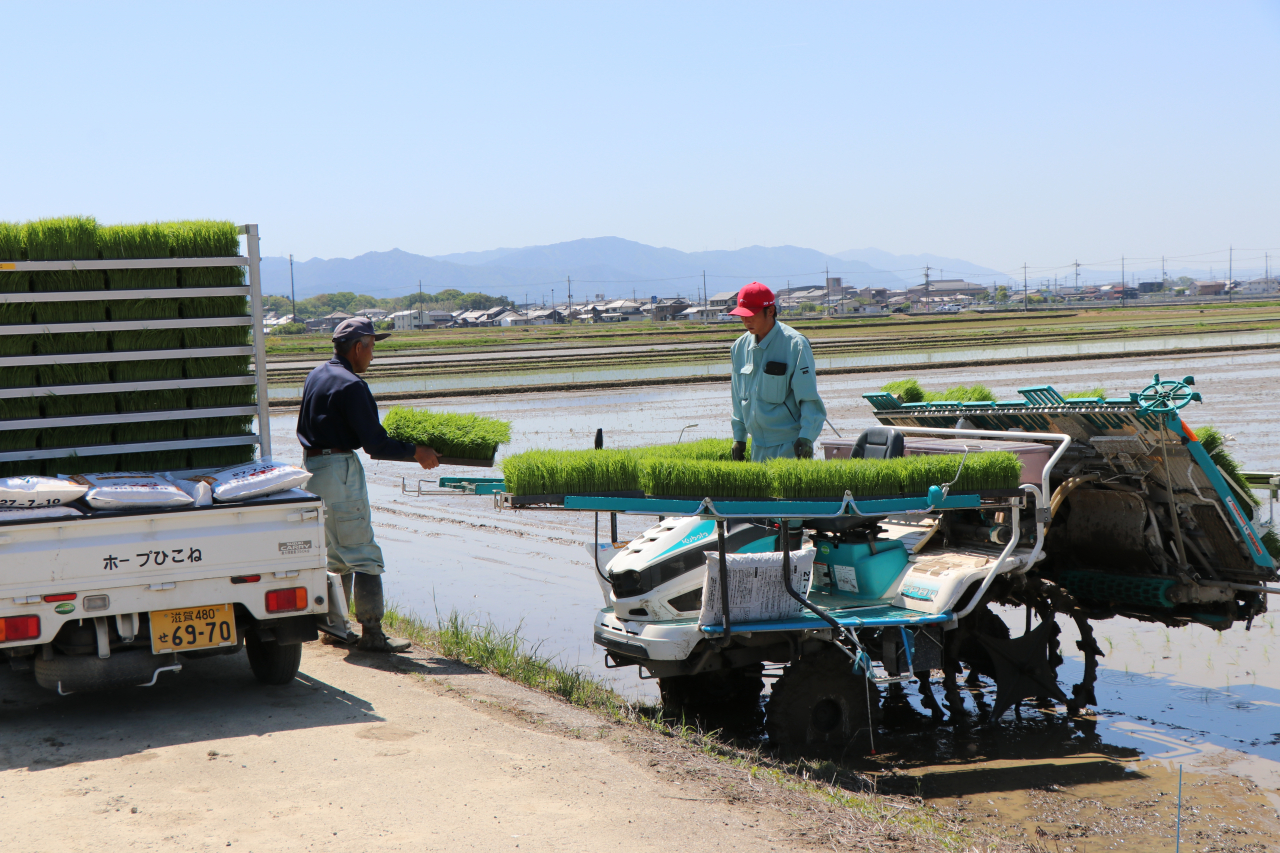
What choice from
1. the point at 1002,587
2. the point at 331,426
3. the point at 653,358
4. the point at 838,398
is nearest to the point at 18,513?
the point at 331,426

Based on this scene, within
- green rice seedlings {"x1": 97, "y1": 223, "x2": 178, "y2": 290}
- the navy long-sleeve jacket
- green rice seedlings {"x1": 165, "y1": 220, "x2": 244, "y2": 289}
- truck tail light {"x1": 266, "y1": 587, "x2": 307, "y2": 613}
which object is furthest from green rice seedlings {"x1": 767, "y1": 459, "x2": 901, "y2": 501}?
green rice seedlings {"x1": 97, "y1": 223, "x2": 178, "y2": 290}

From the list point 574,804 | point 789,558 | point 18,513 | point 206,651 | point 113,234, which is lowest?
point 574,804

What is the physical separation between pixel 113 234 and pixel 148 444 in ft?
4.12

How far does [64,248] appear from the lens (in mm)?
6176

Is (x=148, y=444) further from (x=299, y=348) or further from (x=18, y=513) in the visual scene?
(x=299, y=348)

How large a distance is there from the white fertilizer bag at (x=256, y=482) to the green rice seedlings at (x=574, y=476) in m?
1.15

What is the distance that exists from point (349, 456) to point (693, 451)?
2025 mm

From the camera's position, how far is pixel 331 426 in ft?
20.4

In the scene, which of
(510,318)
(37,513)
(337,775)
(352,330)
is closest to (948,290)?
(510,318)

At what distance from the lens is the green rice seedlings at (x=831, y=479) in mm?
5250

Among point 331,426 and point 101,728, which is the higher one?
point 331,426

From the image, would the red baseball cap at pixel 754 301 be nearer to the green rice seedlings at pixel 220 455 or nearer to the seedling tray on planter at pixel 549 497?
the seedling tray on planter at pixel 549 497

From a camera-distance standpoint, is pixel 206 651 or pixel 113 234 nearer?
pixel 206 651

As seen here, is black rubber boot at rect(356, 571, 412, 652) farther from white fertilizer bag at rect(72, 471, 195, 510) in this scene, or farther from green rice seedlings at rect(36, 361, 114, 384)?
green rice seedlings at rect(36, 361, 114, 384)
